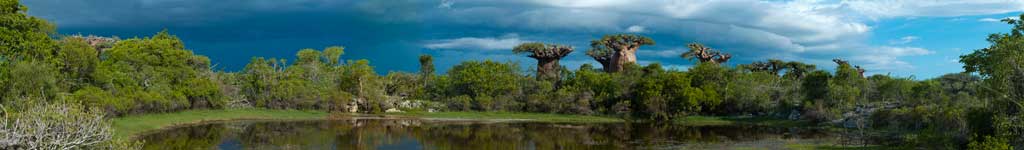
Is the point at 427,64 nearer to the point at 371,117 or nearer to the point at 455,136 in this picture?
the point at 371,117

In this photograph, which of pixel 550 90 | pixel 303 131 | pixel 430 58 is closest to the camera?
pixel 303 131

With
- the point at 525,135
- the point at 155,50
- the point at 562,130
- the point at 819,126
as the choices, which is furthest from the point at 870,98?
the point at 155,50

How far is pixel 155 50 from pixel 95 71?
10311mm

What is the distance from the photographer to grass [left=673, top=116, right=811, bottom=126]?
6278 cm

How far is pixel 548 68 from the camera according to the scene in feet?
317

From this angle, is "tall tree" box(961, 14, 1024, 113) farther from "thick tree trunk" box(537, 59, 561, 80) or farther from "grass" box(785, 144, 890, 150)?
"thick tree trunk" box(537, 59, 561, 80)

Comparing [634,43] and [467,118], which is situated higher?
[634,43]

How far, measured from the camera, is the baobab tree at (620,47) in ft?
322

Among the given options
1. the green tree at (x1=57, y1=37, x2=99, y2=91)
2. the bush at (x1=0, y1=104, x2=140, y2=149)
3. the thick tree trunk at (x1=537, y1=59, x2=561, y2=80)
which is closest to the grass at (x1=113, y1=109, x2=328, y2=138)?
the green tree at (x1=57, y1=37, x2=99, y2=91)

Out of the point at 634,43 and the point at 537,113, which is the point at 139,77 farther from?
the point at 634,43

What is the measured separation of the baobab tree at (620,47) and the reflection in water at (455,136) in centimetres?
3892

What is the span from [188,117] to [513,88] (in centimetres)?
3459

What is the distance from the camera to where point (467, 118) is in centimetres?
6806

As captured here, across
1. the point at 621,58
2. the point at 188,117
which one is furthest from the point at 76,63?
the point at 621,58
